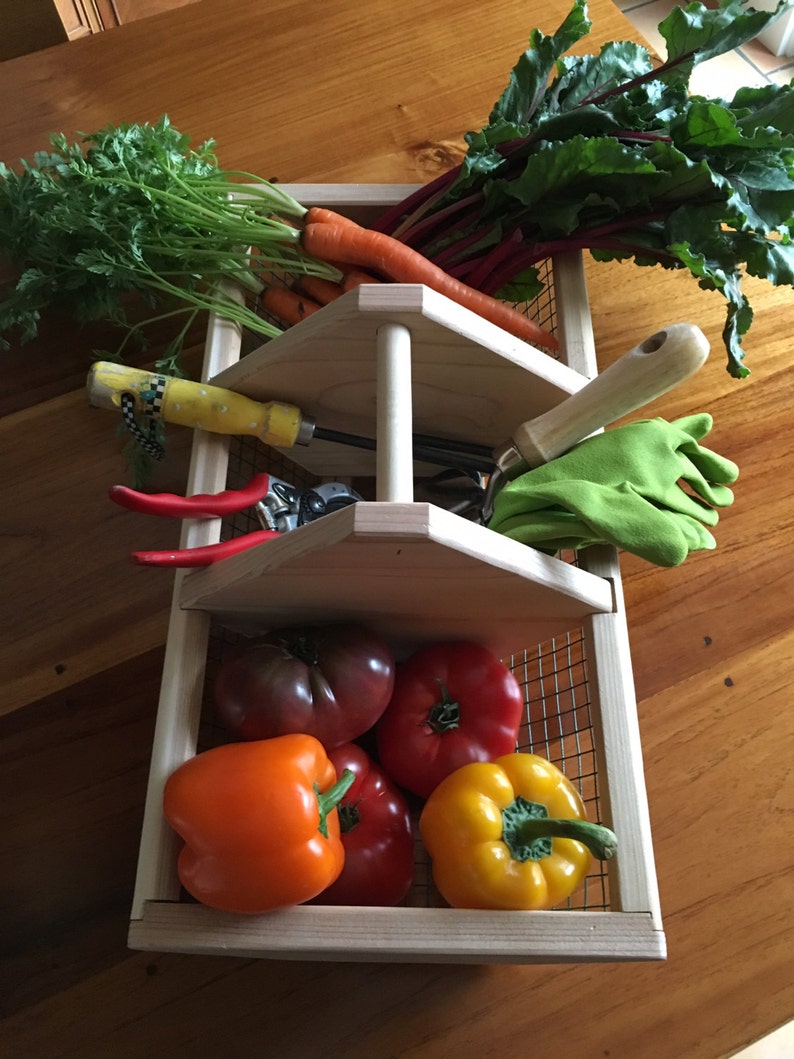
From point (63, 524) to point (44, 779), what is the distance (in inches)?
9.5

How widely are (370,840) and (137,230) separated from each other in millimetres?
574

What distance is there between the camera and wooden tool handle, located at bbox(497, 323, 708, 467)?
542mm

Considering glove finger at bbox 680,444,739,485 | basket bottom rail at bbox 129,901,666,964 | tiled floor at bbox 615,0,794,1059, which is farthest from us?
tiled floor at bbox 615,0,794,1059

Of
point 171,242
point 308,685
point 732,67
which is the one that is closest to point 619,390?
point 308,685

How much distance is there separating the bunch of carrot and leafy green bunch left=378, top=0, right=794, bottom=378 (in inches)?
1.8

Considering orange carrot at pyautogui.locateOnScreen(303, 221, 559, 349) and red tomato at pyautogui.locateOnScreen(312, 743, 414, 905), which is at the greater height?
orange carrot at pyautogui.locateOnScreen(303, 221, 559, 349)

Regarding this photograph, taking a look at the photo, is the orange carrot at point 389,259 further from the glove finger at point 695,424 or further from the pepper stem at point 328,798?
the pepper stem at point 328,798

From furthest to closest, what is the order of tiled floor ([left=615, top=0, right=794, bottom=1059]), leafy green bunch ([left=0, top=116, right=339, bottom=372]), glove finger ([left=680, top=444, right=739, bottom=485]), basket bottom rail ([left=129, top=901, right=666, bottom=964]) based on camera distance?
tiled floor ([left=615, top=0, right=794, bottom=1059]), leafy green bunch ([left=0, top=116, right=339, bottom=372]), glove finger ([left=680, top=444, right=739, bottom=485]), basket bottom rail ([left=129, top=901, right=666, bottom=964])

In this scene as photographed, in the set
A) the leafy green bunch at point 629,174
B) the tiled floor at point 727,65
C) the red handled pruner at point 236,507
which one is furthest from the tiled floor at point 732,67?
the red handled pruner at point 236,507

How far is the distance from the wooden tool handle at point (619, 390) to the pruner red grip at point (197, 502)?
21 centimetres

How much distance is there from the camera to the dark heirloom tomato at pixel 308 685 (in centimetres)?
61

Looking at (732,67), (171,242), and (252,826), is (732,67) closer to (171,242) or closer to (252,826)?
(171,242)

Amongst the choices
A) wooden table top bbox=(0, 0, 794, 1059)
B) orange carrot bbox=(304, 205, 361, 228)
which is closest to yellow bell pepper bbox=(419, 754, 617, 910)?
wooden table top bbox=(0, 0, 794, 1059)

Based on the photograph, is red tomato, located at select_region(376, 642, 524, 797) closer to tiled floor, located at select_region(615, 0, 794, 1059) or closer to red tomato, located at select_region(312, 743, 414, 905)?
red tomato, located at select_region(312, 743, 414, 905)
